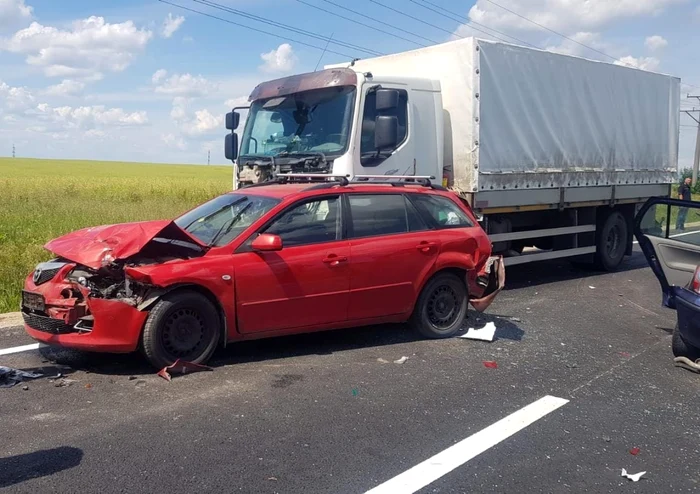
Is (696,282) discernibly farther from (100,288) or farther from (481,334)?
(100,288)

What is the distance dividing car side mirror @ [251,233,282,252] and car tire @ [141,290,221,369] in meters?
0.62

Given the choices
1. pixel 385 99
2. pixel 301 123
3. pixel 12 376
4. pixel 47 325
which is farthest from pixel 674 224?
pixel 12 376

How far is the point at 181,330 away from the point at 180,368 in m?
0.31

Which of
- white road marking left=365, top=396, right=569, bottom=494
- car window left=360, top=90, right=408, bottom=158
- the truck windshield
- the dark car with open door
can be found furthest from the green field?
the dark car with open door

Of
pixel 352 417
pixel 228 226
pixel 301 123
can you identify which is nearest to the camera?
pixel 352 417

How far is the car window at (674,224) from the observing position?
7.07 meters

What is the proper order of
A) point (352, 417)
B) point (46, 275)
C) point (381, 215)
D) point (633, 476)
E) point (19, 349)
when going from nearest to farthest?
point (633, 476) → point (352, 417) → point (46, 275) → point (19, 349) → point (381, 215)

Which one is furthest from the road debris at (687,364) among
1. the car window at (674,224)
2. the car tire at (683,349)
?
the car window at (674,224)

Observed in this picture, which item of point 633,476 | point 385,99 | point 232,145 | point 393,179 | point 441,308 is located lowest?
point 633,476

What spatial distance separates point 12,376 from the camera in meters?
5.69

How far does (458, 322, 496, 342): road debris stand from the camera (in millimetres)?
7418

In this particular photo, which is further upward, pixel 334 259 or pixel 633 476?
pixel 334 259

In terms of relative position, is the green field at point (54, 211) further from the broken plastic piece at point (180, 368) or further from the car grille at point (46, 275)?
the broken plastic piece at point (180, 368)

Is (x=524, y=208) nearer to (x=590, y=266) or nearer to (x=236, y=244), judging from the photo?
(x=590, y=266)
